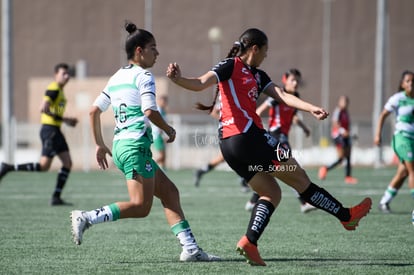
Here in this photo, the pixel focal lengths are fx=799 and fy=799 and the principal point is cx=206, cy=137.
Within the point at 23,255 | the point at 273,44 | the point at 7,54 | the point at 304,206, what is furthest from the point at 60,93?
the point at 273,44

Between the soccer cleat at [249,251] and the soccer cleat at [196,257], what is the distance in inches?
24.9

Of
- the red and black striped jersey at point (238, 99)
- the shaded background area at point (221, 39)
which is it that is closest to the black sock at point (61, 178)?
the red and black striped jersey at point (238, 99)

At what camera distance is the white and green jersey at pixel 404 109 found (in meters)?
12.3

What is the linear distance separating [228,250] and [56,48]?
43.3 meters

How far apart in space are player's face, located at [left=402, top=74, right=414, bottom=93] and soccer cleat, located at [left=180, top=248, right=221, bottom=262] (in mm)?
5602

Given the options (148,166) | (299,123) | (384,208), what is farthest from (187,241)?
(299,123)

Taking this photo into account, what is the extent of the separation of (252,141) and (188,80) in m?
0.92

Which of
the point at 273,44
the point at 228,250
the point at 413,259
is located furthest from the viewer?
the point at 273,44

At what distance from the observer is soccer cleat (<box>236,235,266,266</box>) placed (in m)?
7.27

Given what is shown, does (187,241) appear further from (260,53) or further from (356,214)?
(260,53)

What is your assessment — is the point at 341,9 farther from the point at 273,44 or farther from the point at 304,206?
the point at 304,206

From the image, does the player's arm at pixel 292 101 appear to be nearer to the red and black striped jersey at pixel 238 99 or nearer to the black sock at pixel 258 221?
the red and black striped jersey at pixel 238 99

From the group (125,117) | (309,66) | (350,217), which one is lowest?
(309,66)

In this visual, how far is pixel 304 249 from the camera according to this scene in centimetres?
871
